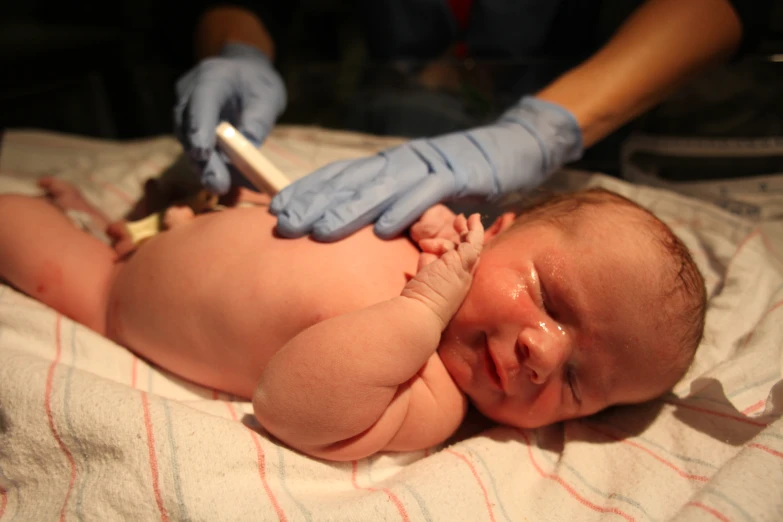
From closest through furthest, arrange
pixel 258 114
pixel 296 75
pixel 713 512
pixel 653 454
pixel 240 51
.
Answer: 1. pixel 713 512
2. pixel 653 454
3. pixel 258 114
4. pixel 240 51
5. pixel 296 75

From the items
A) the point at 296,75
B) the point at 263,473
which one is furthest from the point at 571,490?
the point at 296,75

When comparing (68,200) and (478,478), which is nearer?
(478,478)

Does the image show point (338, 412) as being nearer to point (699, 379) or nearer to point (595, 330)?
point (595, 330)

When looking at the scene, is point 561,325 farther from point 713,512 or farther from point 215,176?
point 215,176

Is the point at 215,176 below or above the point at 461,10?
below

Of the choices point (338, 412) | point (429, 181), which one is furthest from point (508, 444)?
point (429, 181)

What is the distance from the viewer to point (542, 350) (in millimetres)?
783

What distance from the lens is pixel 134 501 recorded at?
0.71 m

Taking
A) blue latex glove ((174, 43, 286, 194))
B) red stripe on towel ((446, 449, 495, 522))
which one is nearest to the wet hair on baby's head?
red stripe on towel ((446, 449, 495, 522))

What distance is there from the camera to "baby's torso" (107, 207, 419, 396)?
86 cm

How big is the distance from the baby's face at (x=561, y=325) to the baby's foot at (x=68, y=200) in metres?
0.89

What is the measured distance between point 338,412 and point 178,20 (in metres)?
1.47

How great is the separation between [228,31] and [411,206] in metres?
0.92

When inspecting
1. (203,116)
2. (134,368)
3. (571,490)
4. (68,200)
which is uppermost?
(203,116)
